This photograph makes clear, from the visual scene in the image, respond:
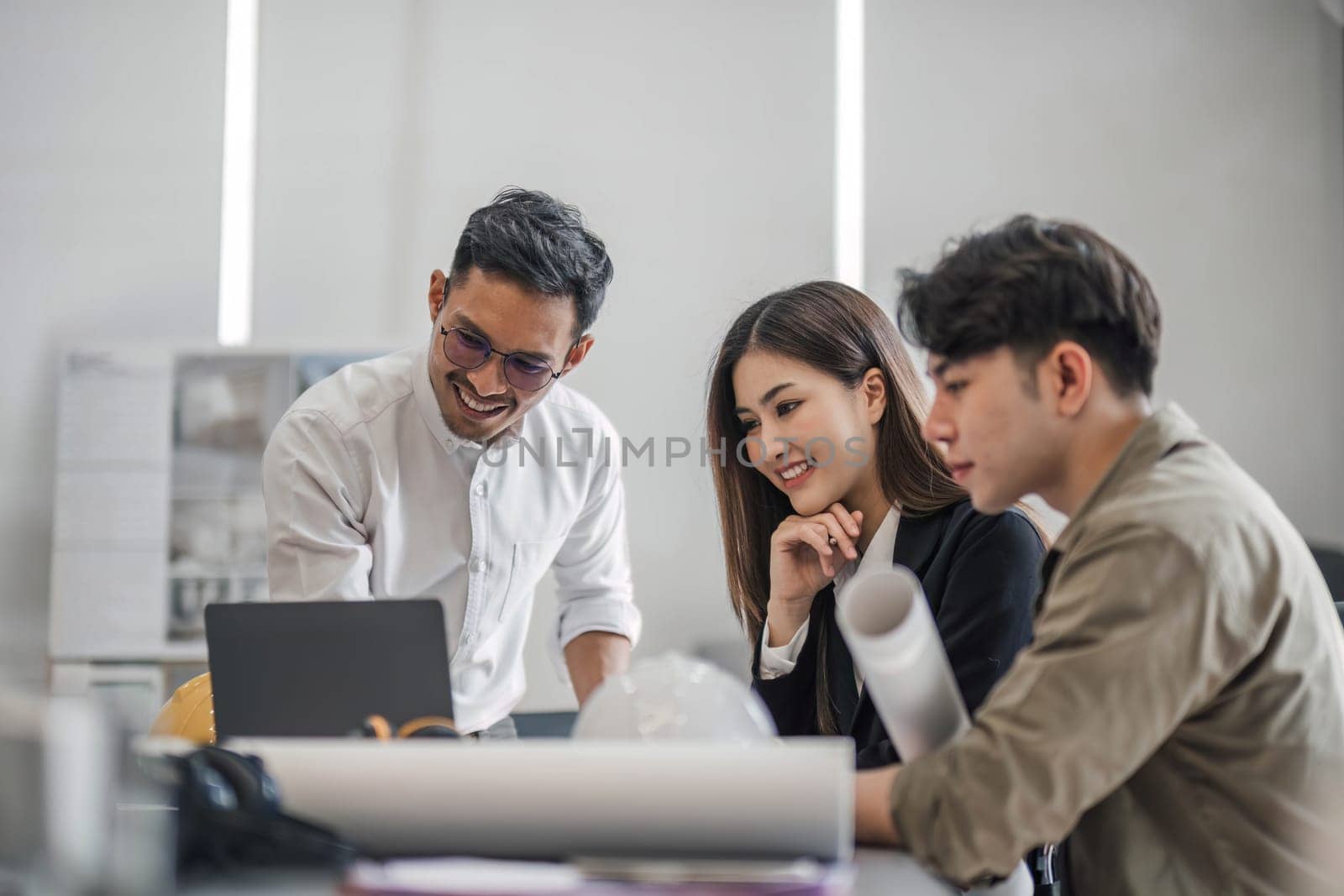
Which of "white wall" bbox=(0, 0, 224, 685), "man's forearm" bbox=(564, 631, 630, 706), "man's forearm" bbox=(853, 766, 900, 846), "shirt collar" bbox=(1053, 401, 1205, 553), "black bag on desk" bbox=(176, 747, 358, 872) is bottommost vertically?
"man's forearm" bbox=(564, 631, 630, 706)

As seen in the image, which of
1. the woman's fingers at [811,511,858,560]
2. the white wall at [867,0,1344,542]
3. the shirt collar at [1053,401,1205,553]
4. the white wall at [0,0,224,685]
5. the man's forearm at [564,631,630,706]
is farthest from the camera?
the white wall at [867,0,1344,542]

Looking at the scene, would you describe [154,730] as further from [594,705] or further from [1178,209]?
[1178,209]

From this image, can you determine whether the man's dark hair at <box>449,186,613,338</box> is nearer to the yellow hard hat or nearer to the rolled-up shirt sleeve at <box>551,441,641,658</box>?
the rolled-up shirt sleeve at <box>551,441,641,658</box>

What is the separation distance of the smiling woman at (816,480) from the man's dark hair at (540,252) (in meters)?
0.25

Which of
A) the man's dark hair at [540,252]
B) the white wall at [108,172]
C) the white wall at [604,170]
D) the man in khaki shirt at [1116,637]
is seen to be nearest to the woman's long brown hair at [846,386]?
the man's dark hair at [540,252]

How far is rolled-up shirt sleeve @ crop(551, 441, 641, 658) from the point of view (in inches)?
89.0

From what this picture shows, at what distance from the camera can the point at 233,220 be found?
389cm

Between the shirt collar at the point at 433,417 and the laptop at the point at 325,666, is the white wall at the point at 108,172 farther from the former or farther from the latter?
the laptop at the point at 325,666

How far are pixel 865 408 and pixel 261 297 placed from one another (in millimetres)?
2753

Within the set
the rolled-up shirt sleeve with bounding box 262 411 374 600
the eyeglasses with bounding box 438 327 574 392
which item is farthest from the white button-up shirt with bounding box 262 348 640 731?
the eyeglasses with bounding box 438 327 574 392

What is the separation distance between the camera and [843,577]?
1656 mm

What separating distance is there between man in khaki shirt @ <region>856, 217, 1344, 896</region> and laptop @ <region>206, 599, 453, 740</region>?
42 centimetres

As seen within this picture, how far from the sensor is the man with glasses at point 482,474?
1.82 meters

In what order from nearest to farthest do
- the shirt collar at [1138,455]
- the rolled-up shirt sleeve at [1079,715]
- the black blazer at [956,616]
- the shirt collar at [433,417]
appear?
the rolled-up shirt sleeve at [1079,715]
the shirt collar at [1138,455]
the black blazer at [956,616]
the shirt collar at [433,417]
